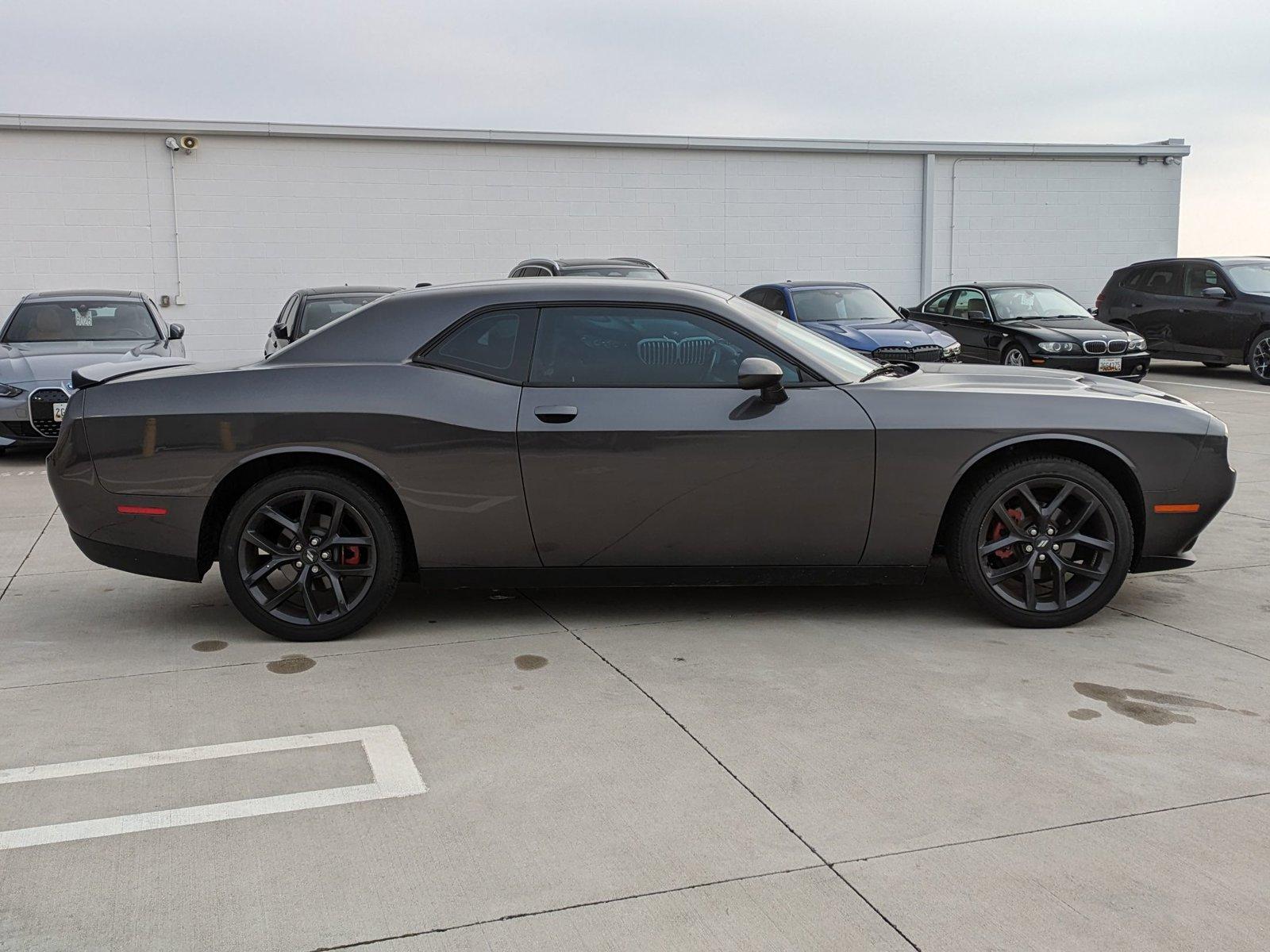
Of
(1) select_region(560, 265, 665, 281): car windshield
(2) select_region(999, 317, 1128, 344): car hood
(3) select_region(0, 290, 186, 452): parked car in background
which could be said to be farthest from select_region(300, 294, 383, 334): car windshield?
(2) select_region(999, 317, 1128, 344): car hood

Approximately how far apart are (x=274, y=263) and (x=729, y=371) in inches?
599

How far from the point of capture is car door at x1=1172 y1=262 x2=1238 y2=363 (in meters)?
16.1

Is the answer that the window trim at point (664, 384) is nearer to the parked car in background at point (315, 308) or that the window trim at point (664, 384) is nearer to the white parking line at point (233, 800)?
the white parking line at point (233, 800)

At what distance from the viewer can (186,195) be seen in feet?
59.0

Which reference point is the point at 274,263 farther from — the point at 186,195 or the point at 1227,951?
the point at 1227,951

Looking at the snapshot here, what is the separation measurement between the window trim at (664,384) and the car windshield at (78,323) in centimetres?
810

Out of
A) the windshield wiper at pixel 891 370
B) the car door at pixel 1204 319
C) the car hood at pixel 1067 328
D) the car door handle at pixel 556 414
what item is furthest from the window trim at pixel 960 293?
the car door handle at pixel 556 414

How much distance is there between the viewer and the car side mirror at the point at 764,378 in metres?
4.64

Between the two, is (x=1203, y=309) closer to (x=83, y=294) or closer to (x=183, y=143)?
(x=83, y=294)

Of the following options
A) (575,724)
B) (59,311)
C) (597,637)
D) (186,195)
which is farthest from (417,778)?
(186,195)

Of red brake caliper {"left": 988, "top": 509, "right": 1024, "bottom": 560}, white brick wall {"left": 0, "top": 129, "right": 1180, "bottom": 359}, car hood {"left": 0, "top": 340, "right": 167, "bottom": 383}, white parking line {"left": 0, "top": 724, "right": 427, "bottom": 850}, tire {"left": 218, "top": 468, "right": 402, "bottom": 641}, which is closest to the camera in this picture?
white parking line {"left": 0, "top": 724, "right": 427, "bottom": 850}

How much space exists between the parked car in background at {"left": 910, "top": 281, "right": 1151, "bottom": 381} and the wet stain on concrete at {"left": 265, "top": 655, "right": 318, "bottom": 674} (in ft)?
36.5

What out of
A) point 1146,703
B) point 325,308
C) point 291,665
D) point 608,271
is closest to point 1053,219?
point 608,271

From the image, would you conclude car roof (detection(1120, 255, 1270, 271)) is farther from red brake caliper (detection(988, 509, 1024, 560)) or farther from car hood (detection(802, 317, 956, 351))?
red brake caliper (detection(988, 509, 1024, 560))
